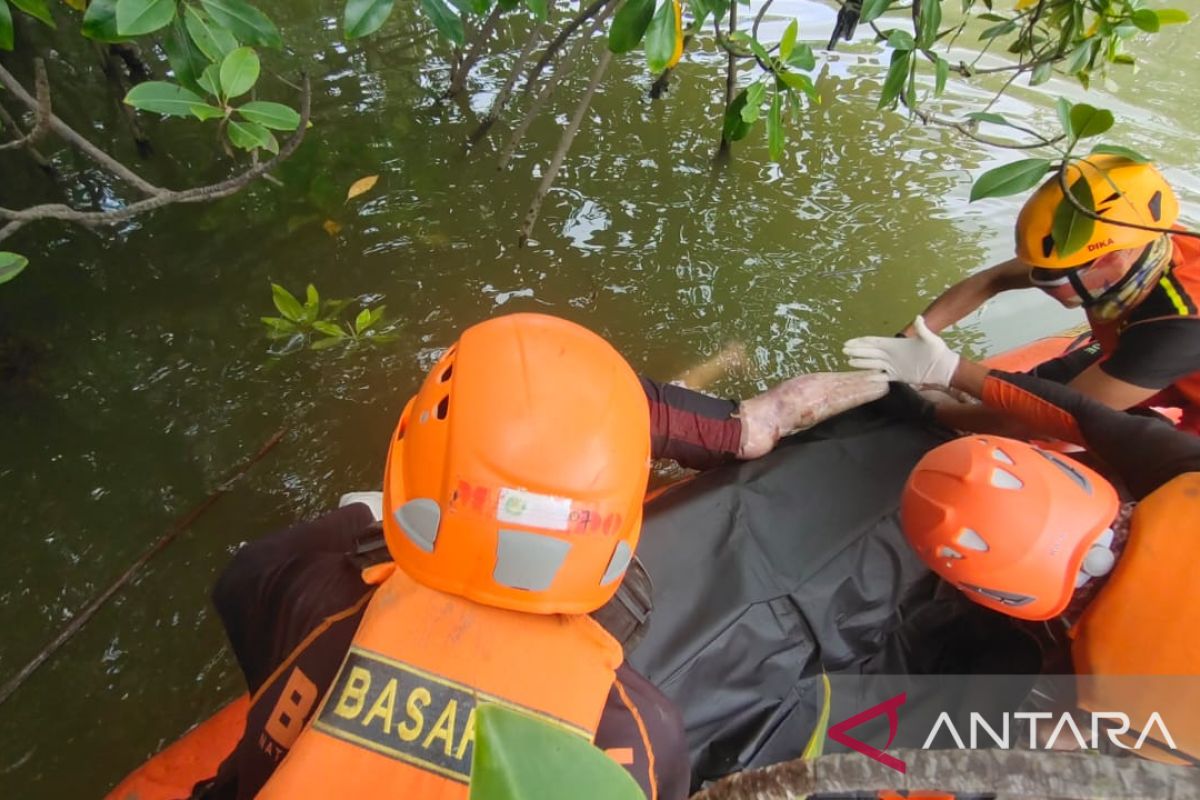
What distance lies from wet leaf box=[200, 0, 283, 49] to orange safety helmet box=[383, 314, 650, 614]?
0.74m

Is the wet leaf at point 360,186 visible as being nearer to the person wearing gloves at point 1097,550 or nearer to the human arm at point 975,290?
the human arm at point 975,290

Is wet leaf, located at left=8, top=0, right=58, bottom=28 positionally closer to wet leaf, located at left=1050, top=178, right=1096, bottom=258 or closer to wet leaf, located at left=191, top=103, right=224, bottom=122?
wet leaf, located at left=191, top=103, right=224, bottom=122

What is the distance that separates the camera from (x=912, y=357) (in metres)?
2.12

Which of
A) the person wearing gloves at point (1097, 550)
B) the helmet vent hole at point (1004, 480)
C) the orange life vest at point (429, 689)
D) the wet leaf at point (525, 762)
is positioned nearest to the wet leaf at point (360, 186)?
the orange life vest at point (429, 689)

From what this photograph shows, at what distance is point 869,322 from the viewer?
9.66 feet

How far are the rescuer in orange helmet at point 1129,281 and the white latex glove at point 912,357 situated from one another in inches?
10.8

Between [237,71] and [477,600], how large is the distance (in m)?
1.08

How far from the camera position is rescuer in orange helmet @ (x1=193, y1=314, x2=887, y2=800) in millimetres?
886

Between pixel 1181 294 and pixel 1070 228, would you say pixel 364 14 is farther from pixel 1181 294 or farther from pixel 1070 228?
pixel 1181 294

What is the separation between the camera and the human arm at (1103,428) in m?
1.41

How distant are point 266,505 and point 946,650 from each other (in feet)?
6.60

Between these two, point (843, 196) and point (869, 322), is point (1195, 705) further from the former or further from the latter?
point (843, 196)

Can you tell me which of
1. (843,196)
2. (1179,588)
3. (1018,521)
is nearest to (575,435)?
(1018,521)

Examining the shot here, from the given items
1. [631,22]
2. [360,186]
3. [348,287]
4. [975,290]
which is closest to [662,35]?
[631,22]
